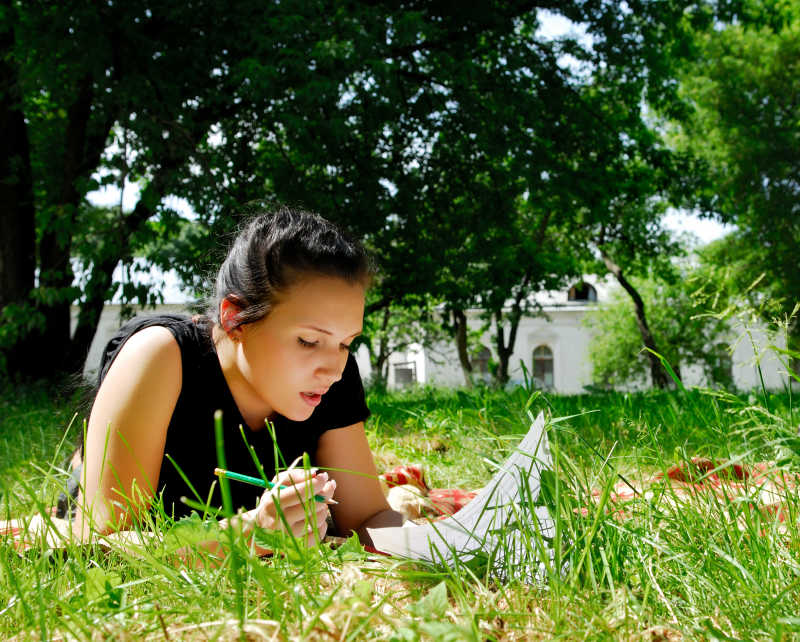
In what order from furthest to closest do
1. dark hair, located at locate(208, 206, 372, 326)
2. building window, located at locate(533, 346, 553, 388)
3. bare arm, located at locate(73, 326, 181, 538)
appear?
building window, located at locate(533, 346, 553, 388) < dark hair, located at locate(208, 206, 372, 326) < bare arm, located at locate(73, 326, 181, 538)

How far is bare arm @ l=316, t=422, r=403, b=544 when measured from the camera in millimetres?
2184

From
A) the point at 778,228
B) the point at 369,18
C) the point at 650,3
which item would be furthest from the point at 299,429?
the point at 778,228

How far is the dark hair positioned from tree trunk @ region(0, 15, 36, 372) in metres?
6.96

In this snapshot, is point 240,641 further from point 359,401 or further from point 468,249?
point 468,249

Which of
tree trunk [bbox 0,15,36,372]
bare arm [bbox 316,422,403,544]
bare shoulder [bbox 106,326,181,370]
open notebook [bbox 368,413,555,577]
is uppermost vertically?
tree trunk [bbox 0,15,36,372]

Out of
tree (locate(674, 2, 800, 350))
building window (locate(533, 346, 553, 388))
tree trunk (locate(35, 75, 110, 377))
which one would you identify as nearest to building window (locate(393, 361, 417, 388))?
building window (locate(533, 346, 553, 388))

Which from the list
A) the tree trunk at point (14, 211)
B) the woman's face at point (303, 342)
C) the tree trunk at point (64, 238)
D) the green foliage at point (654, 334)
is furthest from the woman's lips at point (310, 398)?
the green foliage at point (654, 334)

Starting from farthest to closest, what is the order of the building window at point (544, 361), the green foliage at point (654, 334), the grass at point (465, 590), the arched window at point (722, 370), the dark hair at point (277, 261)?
the building window at point (544, 361) → the green foliage at point (654, 334) → the arched window at point (722, 370) → the dark hair at point (277, 261) → the grass at point (465, 590)

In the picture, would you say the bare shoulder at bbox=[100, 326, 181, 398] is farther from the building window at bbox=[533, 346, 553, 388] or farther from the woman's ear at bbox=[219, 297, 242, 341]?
the building window at bbox=[533, 346, 553, 388]

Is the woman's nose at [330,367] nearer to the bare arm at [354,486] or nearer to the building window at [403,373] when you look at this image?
the bare arm at [354,486]

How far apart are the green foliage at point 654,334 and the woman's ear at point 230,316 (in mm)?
27881

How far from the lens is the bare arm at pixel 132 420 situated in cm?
165

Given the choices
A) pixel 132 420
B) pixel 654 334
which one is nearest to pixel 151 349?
pixel 132 420

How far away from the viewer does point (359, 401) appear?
242 centimetres
